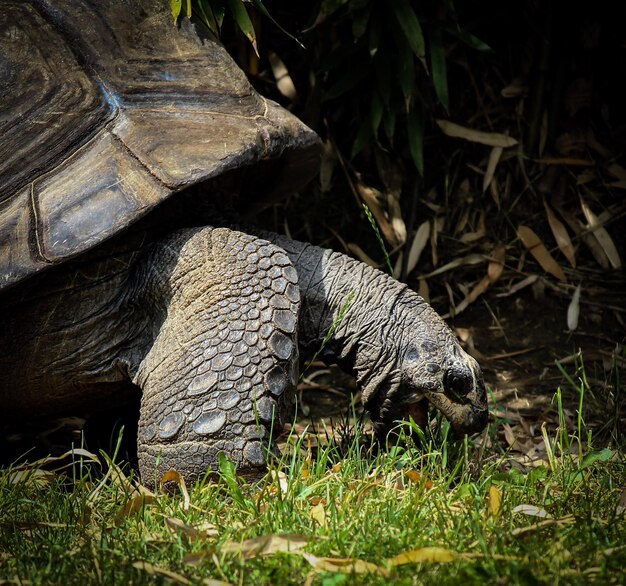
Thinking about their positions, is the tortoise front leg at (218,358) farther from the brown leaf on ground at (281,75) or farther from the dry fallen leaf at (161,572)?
the brown leaf on ground at (281,75)

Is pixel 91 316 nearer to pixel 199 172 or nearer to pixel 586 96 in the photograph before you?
pixel 199 172

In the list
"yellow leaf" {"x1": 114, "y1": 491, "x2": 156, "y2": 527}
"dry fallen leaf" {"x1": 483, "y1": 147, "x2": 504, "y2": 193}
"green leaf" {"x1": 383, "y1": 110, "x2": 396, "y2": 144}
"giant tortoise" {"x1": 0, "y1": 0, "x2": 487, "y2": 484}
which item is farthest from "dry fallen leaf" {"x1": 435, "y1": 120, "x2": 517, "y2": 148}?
"yellow leaf" {"x1": 114, "y1": 491, "x2": 156, "y2": 527}

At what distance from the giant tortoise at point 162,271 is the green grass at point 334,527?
10.6 inches

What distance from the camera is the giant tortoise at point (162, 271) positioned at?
324 cm

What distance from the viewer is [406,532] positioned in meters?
2.57

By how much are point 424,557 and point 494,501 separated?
59 cm

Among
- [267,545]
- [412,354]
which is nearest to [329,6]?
[412,354]

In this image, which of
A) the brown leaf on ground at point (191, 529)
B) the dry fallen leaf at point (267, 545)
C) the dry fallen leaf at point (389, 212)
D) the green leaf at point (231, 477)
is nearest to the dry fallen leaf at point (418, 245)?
the dry fallen leaf at point (389, 212)

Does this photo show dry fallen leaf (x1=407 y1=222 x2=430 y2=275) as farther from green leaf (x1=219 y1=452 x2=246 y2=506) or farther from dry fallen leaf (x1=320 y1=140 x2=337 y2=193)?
green leaf (x1=219 y1=452 x2=246 y2=506)

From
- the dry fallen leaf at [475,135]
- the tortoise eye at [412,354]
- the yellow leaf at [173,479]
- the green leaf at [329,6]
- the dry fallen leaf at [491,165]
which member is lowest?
the dry fallen leaf at [491,165]

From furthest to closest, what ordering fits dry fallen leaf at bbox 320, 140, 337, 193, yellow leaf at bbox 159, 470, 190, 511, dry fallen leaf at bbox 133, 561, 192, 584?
dry fallen leaf at bbox 320, 140, 337, 193, yellow leaf at bbox 159, 470, 190, 511, dry fallen leaf at bbox 133, 561, 192, 584

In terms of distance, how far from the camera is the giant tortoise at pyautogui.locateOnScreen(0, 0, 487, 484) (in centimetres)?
324

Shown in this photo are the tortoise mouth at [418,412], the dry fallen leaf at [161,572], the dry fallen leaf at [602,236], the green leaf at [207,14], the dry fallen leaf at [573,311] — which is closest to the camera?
the dry fallen leaf at [161,572]

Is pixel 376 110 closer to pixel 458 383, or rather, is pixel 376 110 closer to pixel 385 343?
pixel 385 343
